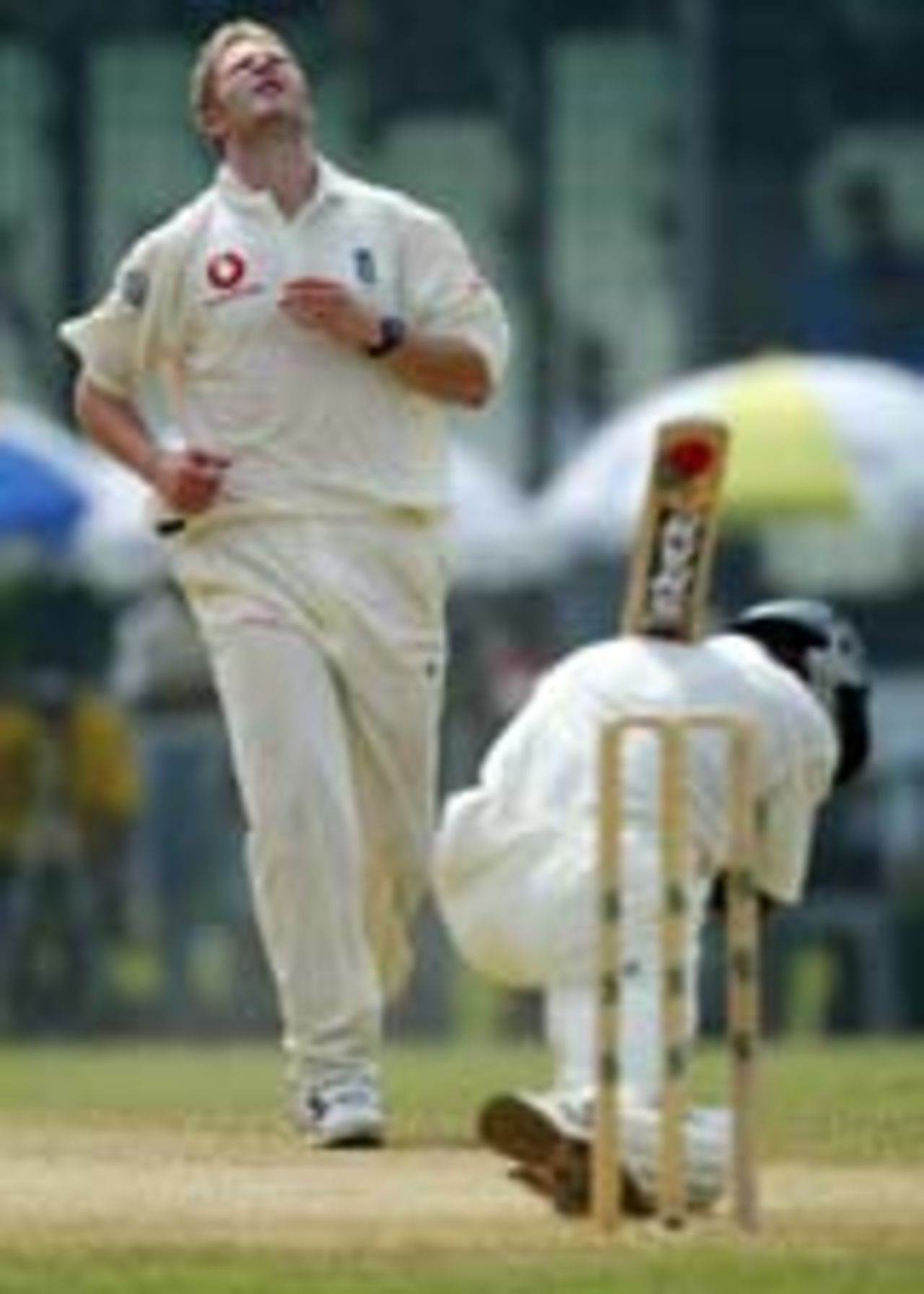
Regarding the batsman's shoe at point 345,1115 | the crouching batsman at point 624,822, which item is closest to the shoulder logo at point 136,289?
the batsman's shoe at point 345,1115

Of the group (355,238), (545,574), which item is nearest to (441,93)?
(545,574)

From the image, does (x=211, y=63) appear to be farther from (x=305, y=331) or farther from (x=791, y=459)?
(x=791, y=459)

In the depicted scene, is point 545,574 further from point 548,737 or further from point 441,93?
point 548,737

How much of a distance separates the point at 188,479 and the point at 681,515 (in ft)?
7.24

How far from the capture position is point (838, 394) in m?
34.1

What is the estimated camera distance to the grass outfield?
537 inches

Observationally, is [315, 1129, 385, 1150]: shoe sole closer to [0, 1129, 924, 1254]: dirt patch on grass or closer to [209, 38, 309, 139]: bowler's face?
[0, 1129, 924, 1254]: dirt patch on grass

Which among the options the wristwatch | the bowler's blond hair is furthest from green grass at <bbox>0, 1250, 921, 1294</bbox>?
the bowler's blond hair

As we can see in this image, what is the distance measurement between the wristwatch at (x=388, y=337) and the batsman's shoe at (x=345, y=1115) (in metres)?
1.47

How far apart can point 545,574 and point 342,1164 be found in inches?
746

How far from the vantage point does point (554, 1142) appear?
14320 mm

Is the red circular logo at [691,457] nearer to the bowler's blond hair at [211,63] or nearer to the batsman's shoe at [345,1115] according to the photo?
the batsman's shoe at [345,1115]

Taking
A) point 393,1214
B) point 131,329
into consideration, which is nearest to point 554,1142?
point 393,1214

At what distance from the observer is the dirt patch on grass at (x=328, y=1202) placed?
47.0ft
